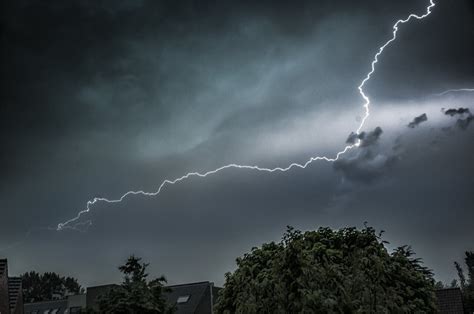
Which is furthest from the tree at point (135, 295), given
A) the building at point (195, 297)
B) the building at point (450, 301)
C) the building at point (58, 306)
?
the building at point (58, 306)

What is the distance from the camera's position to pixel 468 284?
10138 centimetres

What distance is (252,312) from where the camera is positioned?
28.9 feet

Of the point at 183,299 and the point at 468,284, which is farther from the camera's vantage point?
the point at 468,284

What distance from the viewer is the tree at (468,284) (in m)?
54.8

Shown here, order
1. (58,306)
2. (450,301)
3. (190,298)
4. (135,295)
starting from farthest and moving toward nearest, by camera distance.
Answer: (58,306)
(190,298)
(450,301)
(135,295)

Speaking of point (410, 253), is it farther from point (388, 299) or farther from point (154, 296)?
point (388, 299)

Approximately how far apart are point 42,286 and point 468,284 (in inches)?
3584

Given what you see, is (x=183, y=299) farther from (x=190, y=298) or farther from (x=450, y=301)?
(x=450, y=301)

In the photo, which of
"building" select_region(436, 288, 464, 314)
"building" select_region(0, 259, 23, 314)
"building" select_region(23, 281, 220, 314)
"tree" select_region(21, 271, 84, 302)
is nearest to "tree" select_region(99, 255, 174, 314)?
"building" select_region(0, 259, 23, 314)

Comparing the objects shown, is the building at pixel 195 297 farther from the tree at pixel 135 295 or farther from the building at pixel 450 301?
the tree at pixel 135 295

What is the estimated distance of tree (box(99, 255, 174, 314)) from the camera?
16500 mm

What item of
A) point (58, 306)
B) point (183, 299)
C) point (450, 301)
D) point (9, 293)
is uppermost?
point (58, 306)

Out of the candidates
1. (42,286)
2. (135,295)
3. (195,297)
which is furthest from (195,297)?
(42,286)

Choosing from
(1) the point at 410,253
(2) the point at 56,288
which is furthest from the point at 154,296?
(2) the point at 56,288
